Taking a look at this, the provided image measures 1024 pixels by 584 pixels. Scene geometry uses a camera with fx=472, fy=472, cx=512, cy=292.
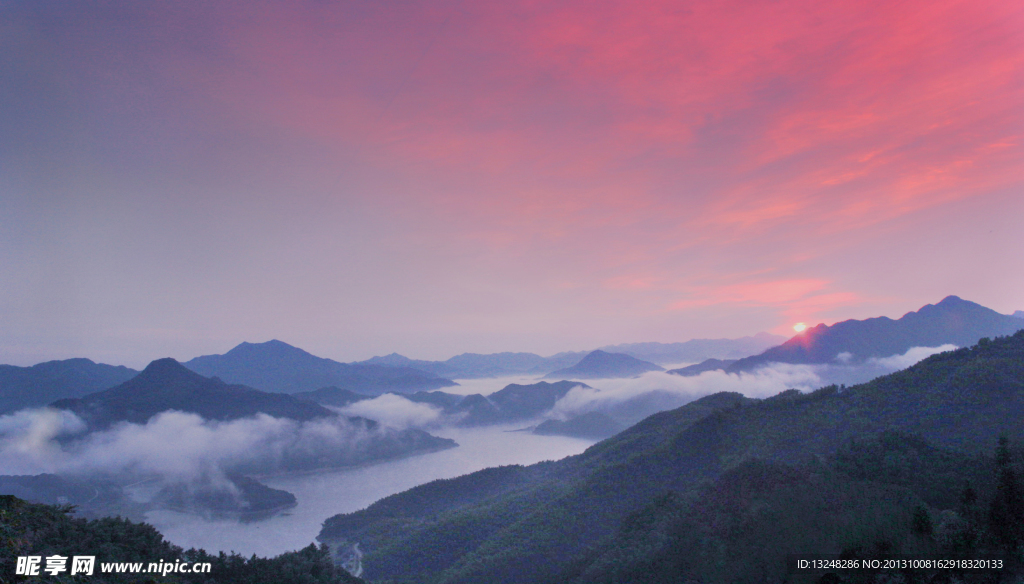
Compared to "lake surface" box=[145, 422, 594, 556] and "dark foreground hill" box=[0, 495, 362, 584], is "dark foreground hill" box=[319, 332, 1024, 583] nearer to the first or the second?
"dark foreground hill" box=[0, 495, 362, 584]

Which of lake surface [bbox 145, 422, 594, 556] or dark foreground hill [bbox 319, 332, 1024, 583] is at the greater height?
dark foreground hill [bbox 319, 332, 1024, 583]

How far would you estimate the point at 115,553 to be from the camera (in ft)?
83.2

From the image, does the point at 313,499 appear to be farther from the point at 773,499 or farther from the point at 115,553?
the point at 773,499

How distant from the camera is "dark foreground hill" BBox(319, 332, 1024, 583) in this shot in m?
25.5

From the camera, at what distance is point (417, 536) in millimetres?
67438

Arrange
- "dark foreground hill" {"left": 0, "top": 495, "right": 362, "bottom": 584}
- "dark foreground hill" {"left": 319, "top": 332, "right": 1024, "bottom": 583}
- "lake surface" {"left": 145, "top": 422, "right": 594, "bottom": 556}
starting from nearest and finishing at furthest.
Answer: "dark foreground hill" {"left": 0, "top": 495, "right": 362, "bottom": 584} → "dark foreground hill" {"left": 319, "top": 332, "right": 1024, "bottom": 583} → "lake surface" {"left": 145, "top": 422, "right": 594, "bottom": 556}

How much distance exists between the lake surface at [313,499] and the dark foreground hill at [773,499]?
1200 inches

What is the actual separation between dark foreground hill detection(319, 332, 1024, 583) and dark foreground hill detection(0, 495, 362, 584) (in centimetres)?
2130

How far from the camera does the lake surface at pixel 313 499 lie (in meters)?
102

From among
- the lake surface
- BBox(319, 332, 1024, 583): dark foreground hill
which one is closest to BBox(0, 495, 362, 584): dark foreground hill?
BBox(319, 332, 1024, 583): dark foreground hill

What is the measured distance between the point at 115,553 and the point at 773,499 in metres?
41.8

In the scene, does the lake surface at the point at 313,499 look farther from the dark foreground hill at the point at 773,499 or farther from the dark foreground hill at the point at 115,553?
the dark foreground hill at the point at 115,553

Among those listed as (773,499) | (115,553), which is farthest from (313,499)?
(773,499)

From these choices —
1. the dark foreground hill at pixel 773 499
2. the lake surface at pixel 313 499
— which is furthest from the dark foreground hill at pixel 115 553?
the lake surface at pixel 313 499
